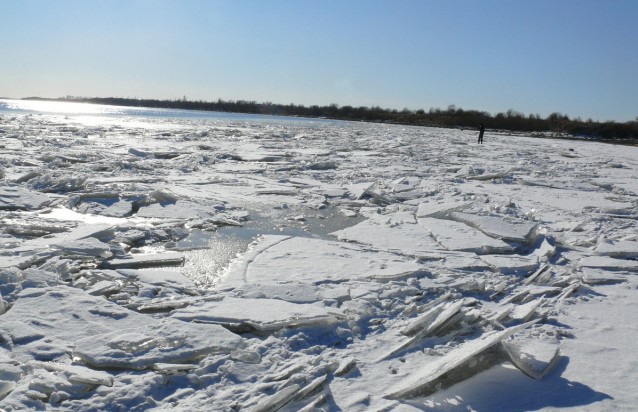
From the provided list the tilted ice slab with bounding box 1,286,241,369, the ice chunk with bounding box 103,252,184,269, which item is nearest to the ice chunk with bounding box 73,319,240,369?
the tilted ice slab with bounding box 1,286,241,369

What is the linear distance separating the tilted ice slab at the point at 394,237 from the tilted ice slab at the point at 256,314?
1.58 metres

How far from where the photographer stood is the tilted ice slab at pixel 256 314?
2.60m

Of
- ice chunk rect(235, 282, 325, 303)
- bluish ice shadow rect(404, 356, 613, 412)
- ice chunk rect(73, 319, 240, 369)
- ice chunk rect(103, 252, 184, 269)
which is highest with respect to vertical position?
bluish ice shadow rect(404, 356, 613, 412)

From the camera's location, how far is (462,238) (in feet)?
15.1

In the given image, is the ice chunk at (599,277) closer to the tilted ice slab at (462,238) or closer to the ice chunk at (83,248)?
the tilted ice slab at (462,238)

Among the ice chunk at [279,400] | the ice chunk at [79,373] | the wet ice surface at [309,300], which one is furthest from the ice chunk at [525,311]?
the ice chunk at [79,373]

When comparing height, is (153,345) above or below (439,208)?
below

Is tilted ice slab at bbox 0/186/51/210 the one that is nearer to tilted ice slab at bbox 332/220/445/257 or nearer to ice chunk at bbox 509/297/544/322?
tilted ice slab at bbox 332/220/445/257

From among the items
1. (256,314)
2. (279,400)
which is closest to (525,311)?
(256,314)

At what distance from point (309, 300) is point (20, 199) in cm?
398

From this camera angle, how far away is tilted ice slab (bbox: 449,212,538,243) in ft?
14.9

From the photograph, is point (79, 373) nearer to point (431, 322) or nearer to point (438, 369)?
point (438, 369)

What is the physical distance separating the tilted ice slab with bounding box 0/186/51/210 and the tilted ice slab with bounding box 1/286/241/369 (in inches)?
107

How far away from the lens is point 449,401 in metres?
2.00
